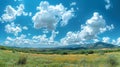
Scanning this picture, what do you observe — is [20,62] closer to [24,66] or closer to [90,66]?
[24,66]

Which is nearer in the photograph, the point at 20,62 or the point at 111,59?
the point at 20,62

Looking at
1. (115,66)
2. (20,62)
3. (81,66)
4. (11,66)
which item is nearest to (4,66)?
(11,66)

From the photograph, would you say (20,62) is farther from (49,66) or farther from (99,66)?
(99,66)

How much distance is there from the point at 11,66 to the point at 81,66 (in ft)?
33.3

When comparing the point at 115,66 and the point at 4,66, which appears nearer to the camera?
the point at 4,66

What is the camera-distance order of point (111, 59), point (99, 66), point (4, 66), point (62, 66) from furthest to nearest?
point (111, 59)
point (99, 66)
point (62, 66)
point (4, 66)

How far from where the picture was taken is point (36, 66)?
39.6 m

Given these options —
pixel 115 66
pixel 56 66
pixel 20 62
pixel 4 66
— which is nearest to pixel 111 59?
pixel 115 66

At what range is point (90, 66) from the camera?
41.2 meters

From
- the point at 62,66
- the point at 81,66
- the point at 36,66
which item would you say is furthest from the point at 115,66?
the point at 36,66

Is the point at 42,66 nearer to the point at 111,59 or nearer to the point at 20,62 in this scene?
the point at 20,62

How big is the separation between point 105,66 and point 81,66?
3.17 metres

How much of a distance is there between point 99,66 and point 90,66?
119cm

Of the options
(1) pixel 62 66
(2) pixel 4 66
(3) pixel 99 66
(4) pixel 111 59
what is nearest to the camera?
(2) pixel 4 66
